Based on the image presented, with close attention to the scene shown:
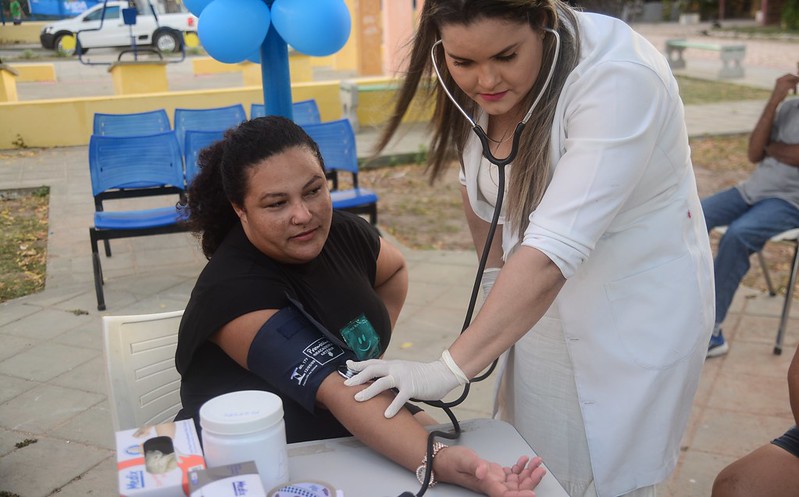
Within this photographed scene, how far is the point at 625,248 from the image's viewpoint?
144 centimetres

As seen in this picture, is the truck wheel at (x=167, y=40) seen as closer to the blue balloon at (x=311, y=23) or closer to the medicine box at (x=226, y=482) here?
the blue balloon at (x=311, y=23)

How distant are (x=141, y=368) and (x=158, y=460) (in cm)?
77

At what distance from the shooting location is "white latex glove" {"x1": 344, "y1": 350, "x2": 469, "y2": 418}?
1349 mm

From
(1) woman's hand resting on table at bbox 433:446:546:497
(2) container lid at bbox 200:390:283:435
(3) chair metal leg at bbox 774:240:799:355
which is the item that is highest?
(2) container lid at bbox 200:390:283:435

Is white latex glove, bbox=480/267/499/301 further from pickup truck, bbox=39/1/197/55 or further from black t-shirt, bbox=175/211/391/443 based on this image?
pickup truck, bbox=39/1/197/55

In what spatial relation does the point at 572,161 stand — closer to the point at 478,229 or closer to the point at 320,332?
the point at 478,229

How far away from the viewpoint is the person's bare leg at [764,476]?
1749 mm

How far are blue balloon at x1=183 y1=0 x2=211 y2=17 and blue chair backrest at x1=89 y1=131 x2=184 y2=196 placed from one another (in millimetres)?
1357

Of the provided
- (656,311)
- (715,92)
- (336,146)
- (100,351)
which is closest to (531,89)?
(656,311)

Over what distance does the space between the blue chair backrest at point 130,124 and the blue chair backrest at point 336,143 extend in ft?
3.76

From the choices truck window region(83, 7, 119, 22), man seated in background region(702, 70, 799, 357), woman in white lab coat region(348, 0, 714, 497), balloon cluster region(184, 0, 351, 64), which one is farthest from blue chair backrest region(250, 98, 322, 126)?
woman in white lab coat region(348, 0, 714, 497)

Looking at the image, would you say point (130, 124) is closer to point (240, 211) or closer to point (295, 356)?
point (240, 211)

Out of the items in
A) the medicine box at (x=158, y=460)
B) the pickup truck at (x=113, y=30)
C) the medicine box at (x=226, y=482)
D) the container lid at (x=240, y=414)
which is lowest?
the medicine box at (x=158, y=460)

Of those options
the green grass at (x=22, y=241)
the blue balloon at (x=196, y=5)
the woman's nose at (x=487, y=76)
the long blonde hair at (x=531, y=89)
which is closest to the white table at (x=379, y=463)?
the long blonde hair at (x=531, y=89)
